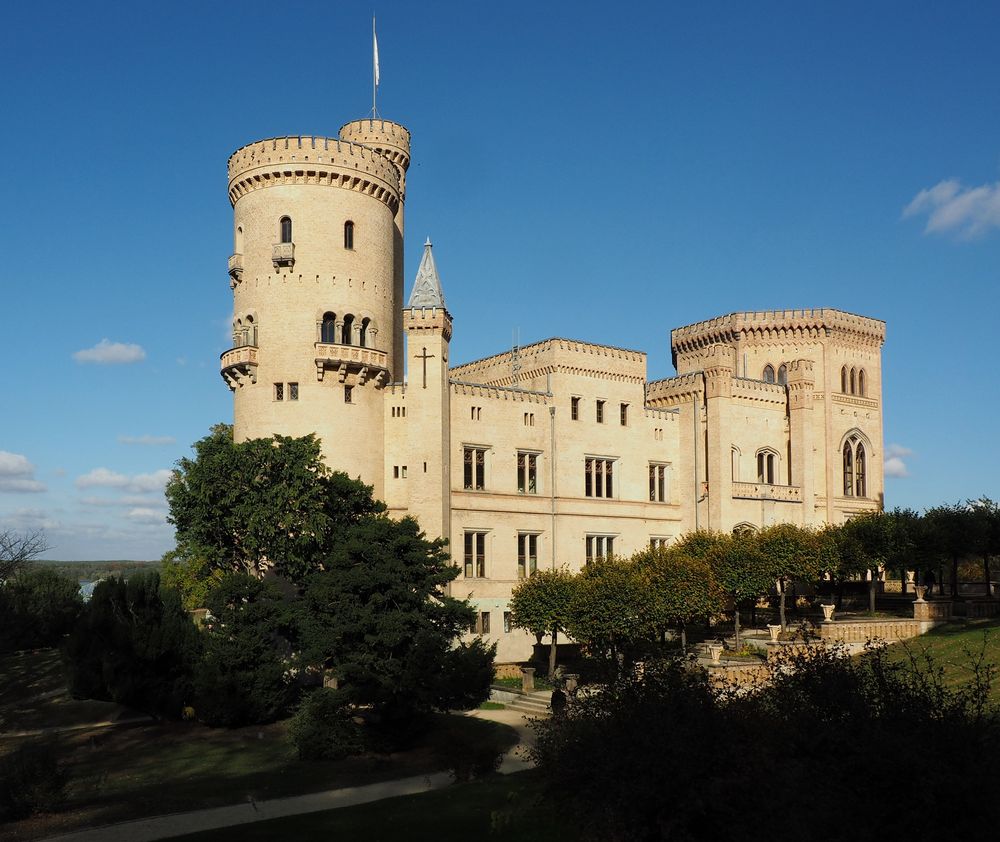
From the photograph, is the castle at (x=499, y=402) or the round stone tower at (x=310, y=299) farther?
the castle at (x=499, y=402)

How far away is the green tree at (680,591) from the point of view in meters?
44.3

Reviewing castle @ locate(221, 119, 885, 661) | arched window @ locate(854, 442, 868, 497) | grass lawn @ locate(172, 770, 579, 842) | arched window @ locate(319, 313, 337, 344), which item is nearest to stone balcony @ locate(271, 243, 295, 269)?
castle @ locate(221, 119, 885, 661)

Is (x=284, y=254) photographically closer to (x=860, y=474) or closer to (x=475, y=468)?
(x=475, y=468)

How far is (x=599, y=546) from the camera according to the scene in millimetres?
55719

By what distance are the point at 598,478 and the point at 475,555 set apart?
923cm

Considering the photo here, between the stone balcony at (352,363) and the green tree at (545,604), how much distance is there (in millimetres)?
11735

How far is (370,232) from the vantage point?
49250 mm

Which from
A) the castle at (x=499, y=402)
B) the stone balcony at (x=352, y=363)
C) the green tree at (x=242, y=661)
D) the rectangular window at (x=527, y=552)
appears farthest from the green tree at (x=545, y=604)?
the green tree at (x=242, y=661)

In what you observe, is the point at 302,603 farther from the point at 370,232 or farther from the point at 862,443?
the point at 862,443

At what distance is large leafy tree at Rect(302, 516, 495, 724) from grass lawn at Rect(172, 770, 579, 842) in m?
6.85

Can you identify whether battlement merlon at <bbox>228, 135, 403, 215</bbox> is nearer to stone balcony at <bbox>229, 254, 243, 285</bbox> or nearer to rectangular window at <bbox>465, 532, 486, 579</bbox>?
stone balcony at <bbox>229, 254, 243, 285</bbox>

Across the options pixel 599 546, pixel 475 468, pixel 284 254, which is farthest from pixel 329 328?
pixel 599 546

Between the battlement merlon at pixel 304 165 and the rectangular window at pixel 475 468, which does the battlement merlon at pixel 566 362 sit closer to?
the rectangular window at pixel 475 468

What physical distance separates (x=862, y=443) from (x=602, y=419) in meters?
18.6
